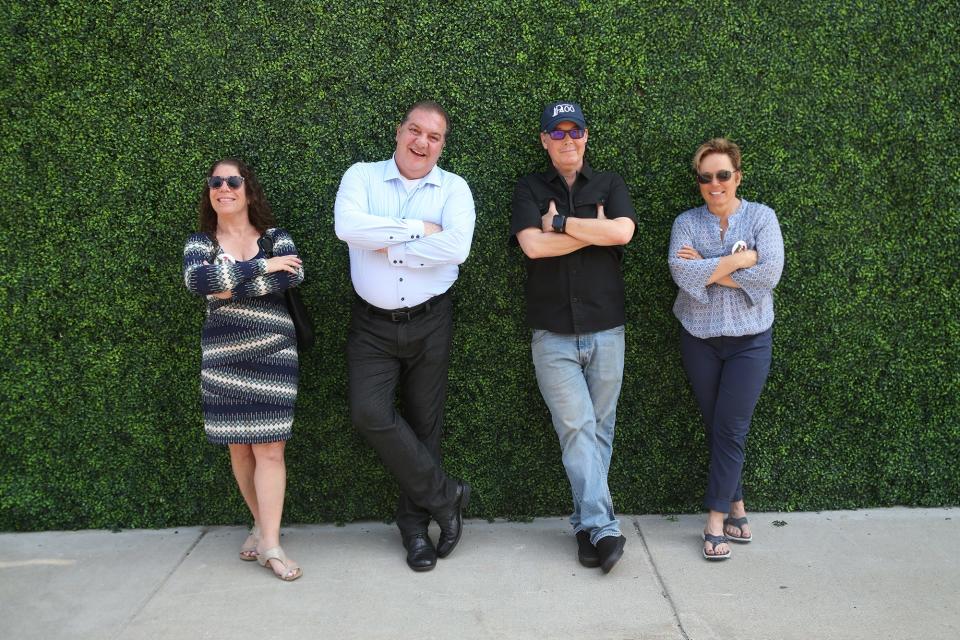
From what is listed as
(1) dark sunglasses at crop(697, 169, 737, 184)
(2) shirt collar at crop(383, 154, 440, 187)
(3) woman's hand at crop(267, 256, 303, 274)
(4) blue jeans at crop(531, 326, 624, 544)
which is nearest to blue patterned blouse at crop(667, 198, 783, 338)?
(1) dark sunglasses at crop(697, 169, 737, 184)

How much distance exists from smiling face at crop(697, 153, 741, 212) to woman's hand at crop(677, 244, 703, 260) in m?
0.24

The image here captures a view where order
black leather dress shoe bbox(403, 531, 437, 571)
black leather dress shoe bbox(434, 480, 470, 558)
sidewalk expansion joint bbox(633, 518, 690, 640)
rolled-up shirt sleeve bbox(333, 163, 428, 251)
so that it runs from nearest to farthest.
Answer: sidewalk expansion joint bbox(633, 518, 690, 640)
rolled-up shirt sleeve bbox(333, 163, 428, 251)
black leather dress shoe bbox(403, 531, 437, 571)
black leather dress shoe bbox(434, 480, 470, 558)

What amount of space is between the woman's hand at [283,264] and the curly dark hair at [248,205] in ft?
1.00

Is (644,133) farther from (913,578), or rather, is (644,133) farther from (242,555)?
(242,555)

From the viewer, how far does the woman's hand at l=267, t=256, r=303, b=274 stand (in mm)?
3629

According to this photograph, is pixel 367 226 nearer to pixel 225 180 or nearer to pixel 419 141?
pixel 419 141

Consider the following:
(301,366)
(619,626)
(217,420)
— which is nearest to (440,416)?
(301,366)

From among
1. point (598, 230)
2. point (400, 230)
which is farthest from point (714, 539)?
point (400, 230)

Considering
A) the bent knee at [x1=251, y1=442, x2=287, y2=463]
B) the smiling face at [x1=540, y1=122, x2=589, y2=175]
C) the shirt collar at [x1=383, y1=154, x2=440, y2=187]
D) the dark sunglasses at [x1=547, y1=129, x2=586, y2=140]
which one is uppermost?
the dark sunglasses at [x1=547, y1=129, x2=586, y2=140]

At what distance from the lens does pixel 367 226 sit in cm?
360

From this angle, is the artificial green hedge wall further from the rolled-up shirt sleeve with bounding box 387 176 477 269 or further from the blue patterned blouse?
the rolled-up shirt sleeve with bounding box 387 176 477 269

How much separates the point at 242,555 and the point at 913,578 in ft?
10.6

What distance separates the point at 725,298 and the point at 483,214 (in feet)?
4.31

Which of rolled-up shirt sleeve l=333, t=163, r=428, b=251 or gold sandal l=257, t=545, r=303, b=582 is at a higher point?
rolled-up shirt sleeve l=333, t=163, r=428, b=251
